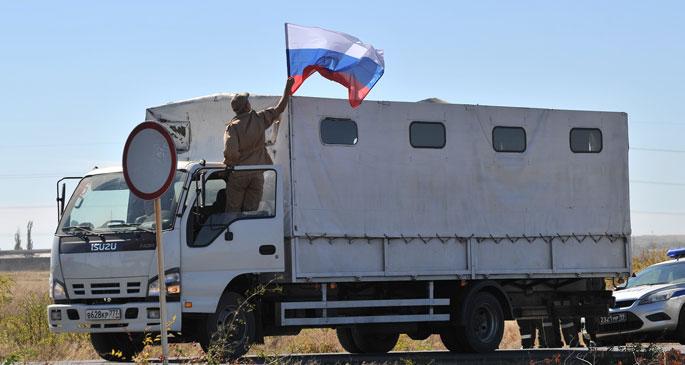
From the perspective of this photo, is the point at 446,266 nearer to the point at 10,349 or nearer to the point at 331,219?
the point at 331,219

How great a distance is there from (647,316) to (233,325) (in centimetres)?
852

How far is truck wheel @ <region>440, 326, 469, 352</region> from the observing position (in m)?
19.0

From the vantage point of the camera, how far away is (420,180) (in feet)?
60.9

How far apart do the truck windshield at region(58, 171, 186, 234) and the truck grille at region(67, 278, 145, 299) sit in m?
0.62

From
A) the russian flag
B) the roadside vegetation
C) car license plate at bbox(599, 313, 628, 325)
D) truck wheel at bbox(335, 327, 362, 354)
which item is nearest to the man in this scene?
the russian flag

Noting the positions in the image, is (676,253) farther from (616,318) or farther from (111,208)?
(111,208)

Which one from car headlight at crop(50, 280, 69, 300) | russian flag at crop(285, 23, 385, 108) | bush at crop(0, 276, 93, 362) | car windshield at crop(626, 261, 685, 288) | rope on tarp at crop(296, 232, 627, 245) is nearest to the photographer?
car headlight at crop(50, 280, 69, 300)

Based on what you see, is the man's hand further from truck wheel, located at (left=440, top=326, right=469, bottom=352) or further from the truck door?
truck wheel, located at (left=440, top=326, right=469, bottom=352)

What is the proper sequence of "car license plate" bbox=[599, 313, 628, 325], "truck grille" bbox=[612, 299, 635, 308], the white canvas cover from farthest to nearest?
"truck grille" bbox=[612, 299, 635, 308] < "car license plate" bbox=[599, 313, 628, 325] < the white canvas cover

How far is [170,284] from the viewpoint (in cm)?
1603

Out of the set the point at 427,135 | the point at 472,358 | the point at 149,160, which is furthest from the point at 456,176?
the point at 149,160

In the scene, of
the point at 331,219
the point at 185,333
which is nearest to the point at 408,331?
the point at 331,219

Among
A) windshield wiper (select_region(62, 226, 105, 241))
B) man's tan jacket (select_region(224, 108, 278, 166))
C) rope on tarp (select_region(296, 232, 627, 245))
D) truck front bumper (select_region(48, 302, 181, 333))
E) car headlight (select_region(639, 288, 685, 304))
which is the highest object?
man's tan jacket (select_region(224, 108, 278, 166))

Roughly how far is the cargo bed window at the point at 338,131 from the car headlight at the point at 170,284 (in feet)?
9.34
